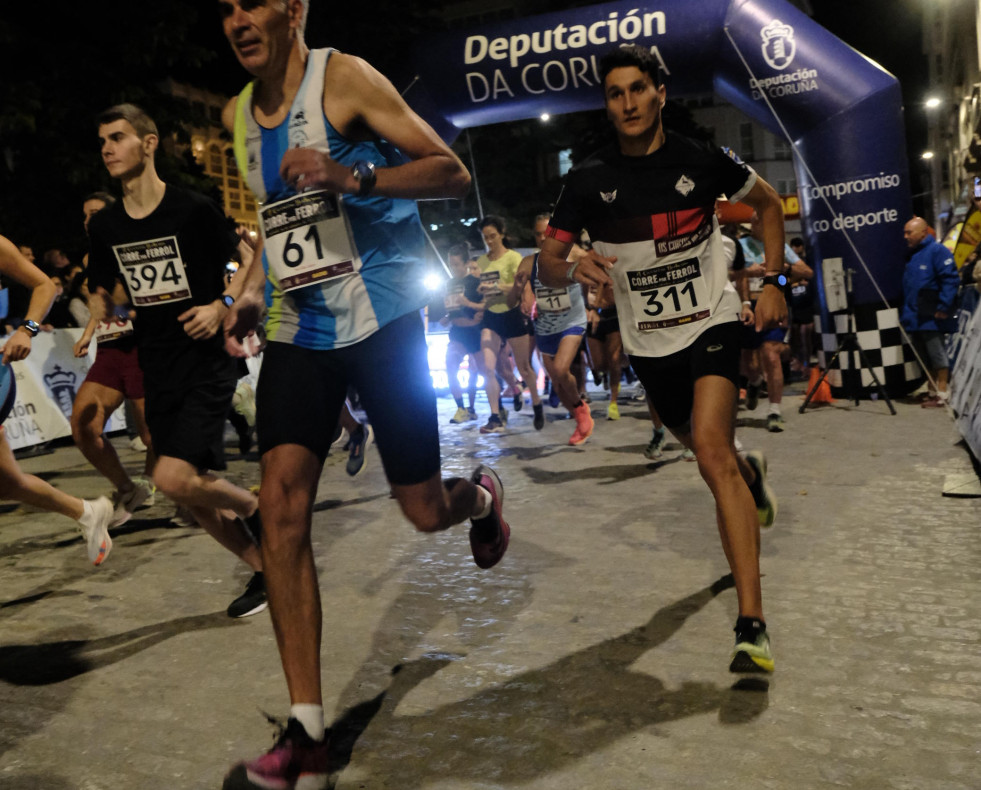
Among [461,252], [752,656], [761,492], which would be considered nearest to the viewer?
[752,656]

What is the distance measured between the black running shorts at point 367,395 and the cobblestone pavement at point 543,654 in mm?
804

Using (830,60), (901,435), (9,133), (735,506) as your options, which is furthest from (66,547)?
(9,133)

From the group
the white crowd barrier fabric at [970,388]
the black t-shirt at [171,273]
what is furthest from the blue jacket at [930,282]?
the black t-shirt at [171,273]

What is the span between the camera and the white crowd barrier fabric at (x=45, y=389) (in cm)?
1025

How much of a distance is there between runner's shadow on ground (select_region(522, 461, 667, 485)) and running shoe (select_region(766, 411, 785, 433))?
1.89m

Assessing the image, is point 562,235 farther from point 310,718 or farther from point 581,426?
point 581,426

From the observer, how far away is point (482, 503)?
11.7 ft

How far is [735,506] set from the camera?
3.15 meters

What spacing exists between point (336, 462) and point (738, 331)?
18.3 ft

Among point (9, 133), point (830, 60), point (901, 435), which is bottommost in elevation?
point (901, 435)

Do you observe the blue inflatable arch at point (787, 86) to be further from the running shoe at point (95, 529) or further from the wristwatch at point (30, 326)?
the running shoe at point (95, 529)

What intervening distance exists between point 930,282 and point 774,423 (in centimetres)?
310

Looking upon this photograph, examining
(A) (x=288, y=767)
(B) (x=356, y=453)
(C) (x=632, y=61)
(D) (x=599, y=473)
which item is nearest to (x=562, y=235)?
(C) (x=632, y=61)

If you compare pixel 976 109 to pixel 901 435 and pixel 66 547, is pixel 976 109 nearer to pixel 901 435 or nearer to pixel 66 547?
pixel 901 435
